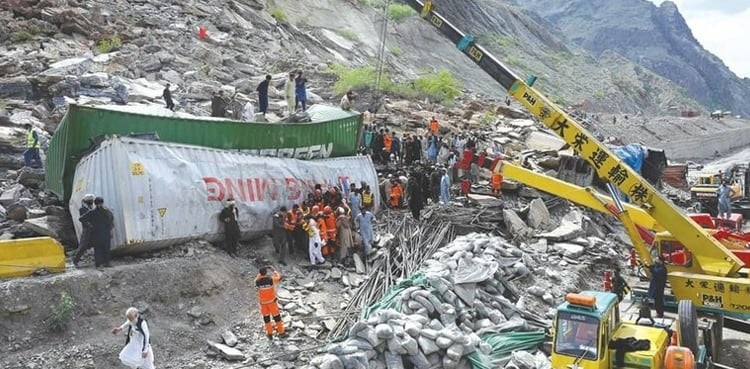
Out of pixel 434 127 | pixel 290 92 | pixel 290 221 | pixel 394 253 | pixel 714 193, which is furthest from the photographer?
pixel 714 193

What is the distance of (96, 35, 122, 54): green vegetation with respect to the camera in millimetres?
23500

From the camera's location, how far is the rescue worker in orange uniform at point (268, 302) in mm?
9715

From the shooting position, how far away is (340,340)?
967 centimetres

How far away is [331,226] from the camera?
12.8m

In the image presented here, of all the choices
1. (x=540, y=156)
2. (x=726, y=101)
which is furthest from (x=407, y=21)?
(x=726, y=101)

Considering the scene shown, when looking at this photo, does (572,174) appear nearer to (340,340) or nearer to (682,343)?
(682,343)

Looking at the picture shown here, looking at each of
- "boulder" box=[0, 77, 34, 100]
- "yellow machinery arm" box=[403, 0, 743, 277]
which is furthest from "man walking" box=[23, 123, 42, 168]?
"yellow machinery arm" box=[403, 0, 743, 277]

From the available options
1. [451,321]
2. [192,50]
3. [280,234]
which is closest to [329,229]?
[280,234]

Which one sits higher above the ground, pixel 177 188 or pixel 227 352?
pixel 177 188

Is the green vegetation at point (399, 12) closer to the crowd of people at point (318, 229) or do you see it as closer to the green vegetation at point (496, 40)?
the green vegetation at point (496, 40)

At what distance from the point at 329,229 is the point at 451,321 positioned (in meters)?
3.51

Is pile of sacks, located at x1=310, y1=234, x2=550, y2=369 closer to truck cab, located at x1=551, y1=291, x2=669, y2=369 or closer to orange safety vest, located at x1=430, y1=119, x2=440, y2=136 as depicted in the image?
truck cab, located at x1=551, y1=291, x2=669, y2=369

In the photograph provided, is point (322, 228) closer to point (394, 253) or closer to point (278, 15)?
point (394, 253)

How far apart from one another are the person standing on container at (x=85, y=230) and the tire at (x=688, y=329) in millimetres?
8847
